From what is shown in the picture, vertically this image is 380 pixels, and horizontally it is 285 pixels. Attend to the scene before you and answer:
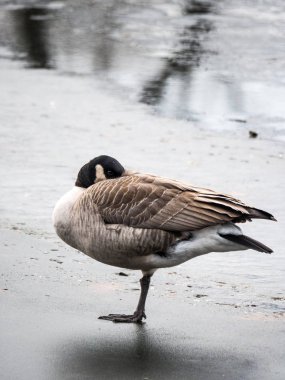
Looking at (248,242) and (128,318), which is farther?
(128,318)

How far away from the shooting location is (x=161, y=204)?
6109 millimetres

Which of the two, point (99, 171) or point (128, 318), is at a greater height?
point (99, 171)

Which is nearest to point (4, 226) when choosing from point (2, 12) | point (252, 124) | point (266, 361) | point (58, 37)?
point (266, 361)

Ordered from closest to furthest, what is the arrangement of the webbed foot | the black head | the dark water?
the webbed foot < the black head < the dark water

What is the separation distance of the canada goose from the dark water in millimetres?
4641

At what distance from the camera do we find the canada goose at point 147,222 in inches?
232

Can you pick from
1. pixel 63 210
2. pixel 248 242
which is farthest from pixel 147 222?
pixel 248 242

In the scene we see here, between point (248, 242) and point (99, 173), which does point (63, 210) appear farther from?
point (248, 242)

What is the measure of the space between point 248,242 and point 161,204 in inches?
24.9

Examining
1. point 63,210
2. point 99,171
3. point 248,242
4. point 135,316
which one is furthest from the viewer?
point 99,171

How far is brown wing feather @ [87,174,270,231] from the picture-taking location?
5.87 meters

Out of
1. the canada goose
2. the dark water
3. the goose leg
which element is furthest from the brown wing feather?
the dark water

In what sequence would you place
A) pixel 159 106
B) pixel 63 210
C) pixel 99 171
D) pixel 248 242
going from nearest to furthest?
pixel 248 242
pixel 63 210
pixel 99 171
pixel 159 106

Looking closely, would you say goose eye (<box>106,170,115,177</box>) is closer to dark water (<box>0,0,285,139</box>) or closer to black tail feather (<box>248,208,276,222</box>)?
black tail feather (<box>248,208,276,222</box>)
